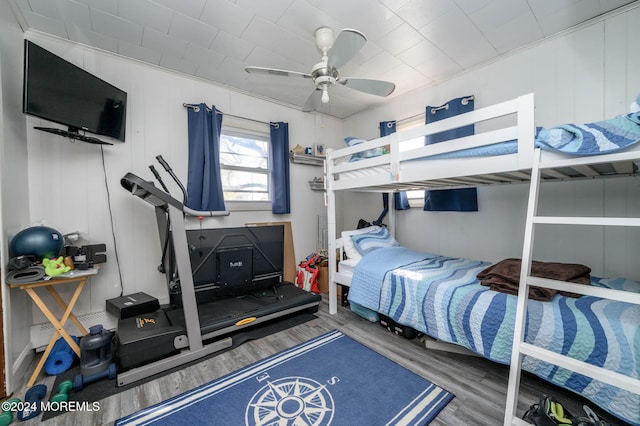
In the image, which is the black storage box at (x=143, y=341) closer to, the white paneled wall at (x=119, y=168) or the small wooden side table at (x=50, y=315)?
the small wooden side table at (x=50, y=315)

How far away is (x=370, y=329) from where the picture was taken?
2.44 meters

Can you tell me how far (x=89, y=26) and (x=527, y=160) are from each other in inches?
134

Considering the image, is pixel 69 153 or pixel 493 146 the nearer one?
pixel 493 146

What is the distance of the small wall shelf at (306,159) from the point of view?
3766 millimetres

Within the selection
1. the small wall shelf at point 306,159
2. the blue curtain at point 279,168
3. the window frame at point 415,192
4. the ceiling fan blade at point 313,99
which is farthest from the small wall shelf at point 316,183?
the ceiling fan blade at point 313,99

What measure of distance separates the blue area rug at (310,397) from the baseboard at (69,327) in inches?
54.1

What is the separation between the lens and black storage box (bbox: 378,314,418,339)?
7.32 feet

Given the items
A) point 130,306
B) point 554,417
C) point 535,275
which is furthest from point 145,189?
point 535,275

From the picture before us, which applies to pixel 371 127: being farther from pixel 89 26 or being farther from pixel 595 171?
pixel 89 26

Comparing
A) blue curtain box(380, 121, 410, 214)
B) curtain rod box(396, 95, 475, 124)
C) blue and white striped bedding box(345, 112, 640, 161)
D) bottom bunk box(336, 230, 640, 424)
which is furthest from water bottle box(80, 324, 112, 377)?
curtain rod box(396, 95, 475, 124)

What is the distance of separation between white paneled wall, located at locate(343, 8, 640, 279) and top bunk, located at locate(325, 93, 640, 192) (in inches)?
11.7

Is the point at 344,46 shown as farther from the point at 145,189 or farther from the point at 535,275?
the point at 535,275

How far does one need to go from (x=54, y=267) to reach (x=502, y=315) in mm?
2952

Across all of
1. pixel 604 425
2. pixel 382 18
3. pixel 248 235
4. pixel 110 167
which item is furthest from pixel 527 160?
pixel 110 167
